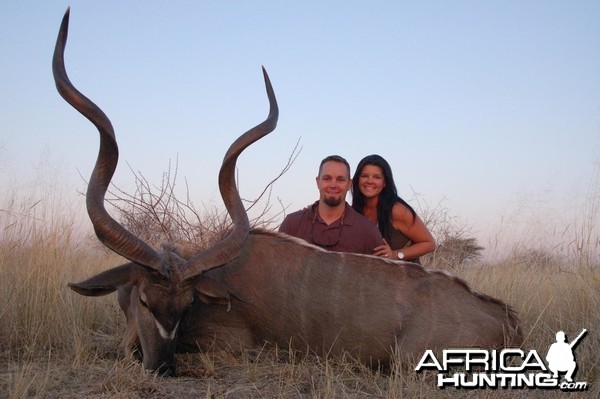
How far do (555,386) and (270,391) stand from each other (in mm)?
1614

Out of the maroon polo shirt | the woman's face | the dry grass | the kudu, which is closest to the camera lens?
the dry grass

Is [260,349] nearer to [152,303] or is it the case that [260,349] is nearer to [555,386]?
[152,303]

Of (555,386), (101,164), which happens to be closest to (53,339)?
(101,164)

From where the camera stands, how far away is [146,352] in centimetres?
398

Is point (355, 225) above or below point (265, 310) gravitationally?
above

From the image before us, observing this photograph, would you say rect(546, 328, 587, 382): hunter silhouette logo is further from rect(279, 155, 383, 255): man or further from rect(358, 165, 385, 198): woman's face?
rect(358, 165, 385, 198): woman's face

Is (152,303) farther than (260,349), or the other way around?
(260,349)

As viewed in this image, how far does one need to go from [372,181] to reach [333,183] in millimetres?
825

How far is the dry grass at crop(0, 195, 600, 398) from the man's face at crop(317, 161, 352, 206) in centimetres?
160

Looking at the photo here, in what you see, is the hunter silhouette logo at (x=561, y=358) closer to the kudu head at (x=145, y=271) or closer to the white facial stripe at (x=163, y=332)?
the kudu head at (x=145, y=271)

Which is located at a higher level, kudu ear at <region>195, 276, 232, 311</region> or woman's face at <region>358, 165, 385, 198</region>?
woman's face at <region>358, 165, 385, 198</region>

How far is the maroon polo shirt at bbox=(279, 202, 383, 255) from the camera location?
5531 mm

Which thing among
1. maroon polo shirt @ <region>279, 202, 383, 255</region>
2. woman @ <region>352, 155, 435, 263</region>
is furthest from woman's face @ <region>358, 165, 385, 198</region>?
maroon polo shirt @ <region>279, 202, 383, 255</region>

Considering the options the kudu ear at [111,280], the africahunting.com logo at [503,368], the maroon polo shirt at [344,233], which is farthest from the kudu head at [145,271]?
the africahunting.com logo at [503,368]
